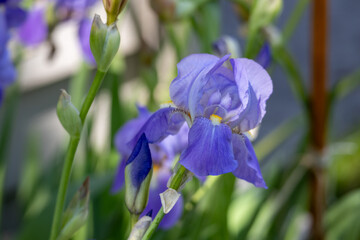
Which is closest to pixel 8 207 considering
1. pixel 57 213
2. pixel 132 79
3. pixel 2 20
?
pixel 132 79

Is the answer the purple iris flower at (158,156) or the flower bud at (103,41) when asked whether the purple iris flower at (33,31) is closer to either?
the purple iris flower at (158,156)

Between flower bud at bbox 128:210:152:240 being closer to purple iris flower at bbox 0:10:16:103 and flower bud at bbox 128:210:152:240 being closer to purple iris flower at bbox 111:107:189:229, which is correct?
purple iris flower at bbox 111:107:189:229

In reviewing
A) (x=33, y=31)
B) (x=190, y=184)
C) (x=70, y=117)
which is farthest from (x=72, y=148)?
(x=33, y=31)

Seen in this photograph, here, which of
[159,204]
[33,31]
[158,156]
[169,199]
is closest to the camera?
[169,199]

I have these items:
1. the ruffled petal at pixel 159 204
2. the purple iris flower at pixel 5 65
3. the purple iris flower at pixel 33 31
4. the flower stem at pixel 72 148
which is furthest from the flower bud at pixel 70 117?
the purple iris flower at pixel 33 31

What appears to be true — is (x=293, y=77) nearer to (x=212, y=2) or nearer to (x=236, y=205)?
(x=212, y=2)

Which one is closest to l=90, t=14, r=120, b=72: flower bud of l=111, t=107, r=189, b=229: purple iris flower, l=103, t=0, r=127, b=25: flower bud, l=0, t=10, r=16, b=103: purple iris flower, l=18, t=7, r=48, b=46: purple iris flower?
l=103, t=0, r=127, b=25: flower bud

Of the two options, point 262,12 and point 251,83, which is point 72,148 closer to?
point 251,83
